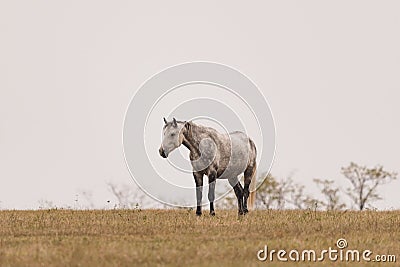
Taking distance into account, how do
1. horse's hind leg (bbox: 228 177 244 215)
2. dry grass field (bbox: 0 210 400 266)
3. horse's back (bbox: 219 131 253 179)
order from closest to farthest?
dry grass field (bbox: 0 210 400 266) < horse's back (bbox: 219 131 253 179) < horse's hind leg (bbox: 228 177 244 215)

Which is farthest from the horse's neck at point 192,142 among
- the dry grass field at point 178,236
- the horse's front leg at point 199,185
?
the dry grass field at point 178,236

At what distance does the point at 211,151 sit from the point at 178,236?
19.7 ft

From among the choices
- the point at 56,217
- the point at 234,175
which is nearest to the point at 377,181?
the point at 234,175

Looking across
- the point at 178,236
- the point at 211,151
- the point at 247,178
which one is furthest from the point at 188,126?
the point at 178,236

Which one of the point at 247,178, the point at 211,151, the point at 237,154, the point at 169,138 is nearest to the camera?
the point at 169,138

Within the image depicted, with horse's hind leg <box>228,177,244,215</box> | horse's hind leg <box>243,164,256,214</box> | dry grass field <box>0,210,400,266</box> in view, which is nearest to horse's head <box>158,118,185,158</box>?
dry grass field <box>0,210,400,266</box>

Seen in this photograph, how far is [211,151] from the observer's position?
22.0m

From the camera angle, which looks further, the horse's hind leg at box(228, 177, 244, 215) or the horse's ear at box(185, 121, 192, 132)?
the horse's hind leg at box(228, 177, 244, 215)

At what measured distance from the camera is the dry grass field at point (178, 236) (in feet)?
44.0

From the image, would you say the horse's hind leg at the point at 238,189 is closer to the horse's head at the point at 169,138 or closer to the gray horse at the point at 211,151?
the gray horse at the point at 211,151

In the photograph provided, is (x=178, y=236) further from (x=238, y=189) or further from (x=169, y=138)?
(x=238, y=189)

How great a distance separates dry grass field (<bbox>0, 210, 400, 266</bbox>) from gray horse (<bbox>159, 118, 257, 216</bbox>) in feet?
3.72

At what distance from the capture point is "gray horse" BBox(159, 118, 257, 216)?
21.2m

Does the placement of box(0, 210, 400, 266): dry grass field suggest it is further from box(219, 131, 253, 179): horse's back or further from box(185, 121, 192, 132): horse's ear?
box(185, 121, 192, 132): horse's ear
